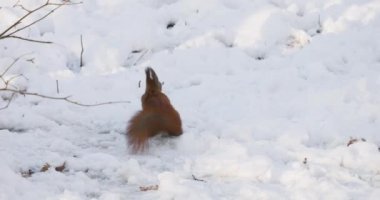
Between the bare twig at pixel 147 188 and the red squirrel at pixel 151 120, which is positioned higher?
the red squirrel at pixel 151 120

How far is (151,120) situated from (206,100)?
0.79 meters

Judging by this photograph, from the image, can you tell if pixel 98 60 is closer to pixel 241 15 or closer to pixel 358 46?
pixel 241 15

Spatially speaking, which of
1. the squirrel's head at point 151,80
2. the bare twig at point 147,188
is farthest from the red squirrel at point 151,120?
the bare twig at point 147,188

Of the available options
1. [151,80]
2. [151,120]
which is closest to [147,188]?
[151,120]

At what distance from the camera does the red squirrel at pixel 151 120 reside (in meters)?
3.85

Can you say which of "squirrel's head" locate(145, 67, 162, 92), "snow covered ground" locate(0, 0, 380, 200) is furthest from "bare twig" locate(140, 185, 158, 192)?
"squirrel's head" locate(145, 67, 162, 92)

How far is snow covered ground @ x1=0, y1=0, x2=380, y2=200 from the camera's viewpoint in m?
3.43

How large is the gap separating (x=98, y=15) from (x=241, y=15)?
55.3 inches

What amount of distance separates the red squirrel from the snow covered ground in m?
0.09

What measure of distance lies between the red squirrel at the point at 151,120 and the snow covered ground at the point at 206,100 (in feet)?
0.29

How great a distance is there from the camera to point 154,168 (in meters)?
3.64

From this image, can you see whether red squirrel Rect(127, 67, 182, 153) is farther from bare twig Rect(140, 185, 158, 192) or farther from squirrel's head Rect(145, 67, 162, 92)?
bare twig Rect(140, 185, 158, 192)

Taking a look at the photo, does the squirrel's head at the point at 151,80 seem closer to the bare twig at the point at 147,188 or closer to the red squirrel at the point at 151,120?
the red squirrel at the point at 151,120

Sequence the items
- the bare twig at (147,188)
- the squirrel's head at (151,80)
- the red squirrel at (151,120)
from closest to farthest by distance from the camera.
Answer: the bare twig at (147,188) → the red squirrel at (151,120) → the squirrel's head at (151,80)
